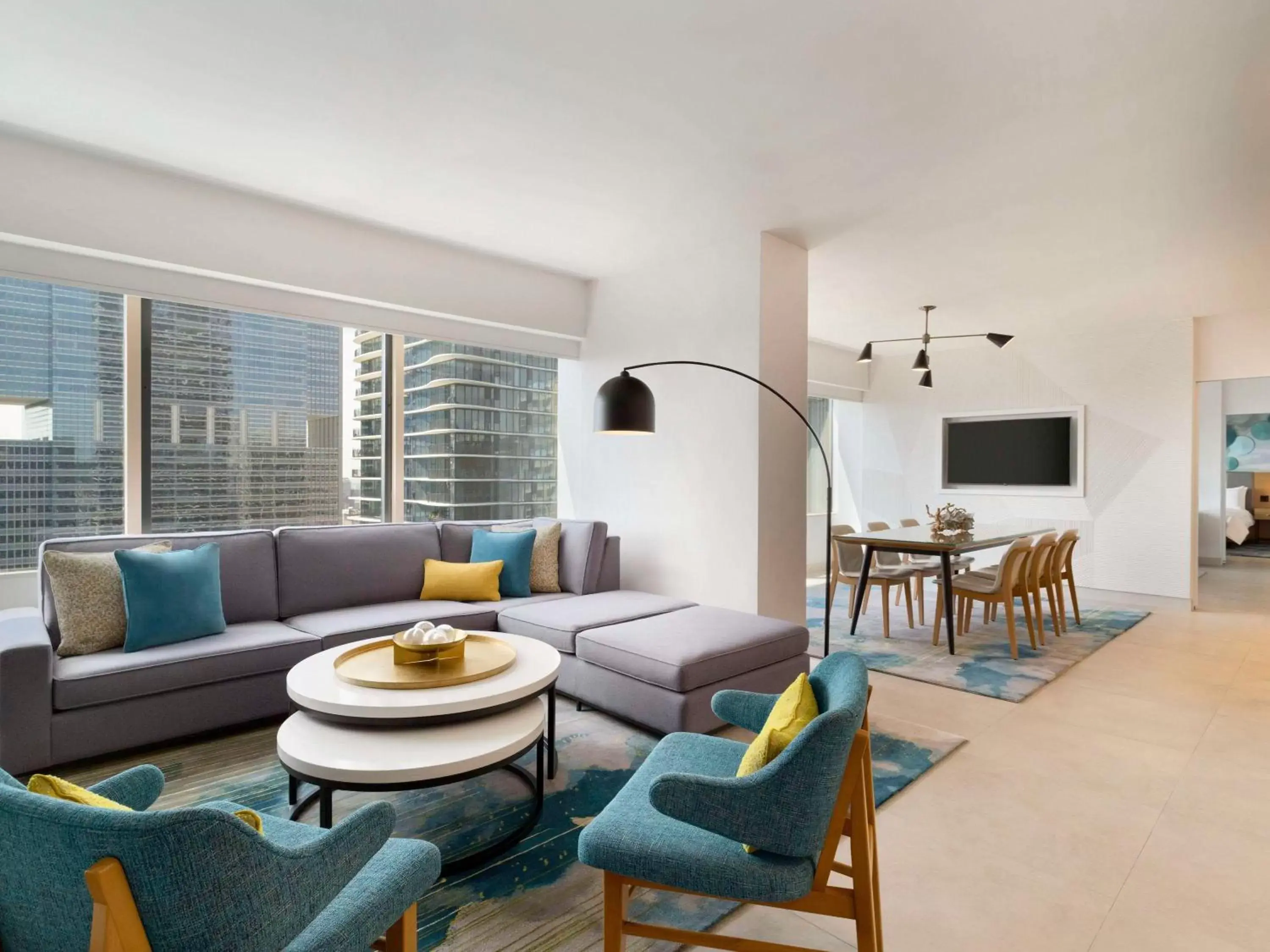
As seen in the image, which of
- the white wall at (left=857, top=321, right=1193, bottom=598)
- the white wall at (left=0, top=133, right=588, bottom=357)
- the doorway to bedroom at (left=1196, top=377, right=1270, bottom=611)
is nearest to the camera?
the white wall at (left=0, top=133, right=588, bottom=357)

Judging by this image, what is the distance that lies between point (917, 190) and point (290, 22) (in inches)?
115

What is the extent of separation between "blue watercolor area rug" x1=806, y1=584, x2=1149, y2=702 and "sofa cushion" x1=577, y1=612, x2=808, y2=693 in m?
1.18

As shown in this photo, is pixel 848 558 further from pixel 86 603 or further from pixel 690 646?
pixel 86 603

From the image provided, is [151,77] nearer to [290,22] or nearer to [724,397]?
[290,22]

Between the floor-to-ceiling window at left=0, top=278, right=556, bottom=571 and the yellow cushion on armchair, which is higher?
the floor-to-ceiling window at left=0, top=278, right=556, bottom=571

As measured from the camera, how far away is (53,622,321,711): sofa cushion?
2.62 meters

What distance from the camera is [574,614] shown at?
142 inches

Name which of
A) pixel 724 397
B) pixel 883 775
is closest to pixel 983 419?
pixel 724 397

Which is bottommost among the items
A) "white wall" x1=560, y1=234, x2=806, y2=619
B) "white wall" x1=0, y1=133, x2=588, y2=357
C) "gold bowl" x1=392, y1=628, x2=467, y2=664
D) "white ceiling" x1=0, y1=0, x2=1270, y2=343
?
"gold bowl" x1=392, y1=628, x2=467, y2=664

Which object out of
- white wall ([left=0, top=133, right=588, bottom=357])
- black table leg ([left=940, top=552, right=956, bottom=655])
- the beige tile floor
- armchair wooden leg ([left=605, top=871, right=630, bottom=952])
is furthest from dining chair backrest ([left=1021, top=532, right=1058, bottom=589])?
armchair wooden leg ([left=605, top=871, right=630, bottom=952])

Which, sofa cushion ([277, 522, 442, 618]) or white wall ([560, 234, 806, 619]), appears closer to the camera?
sofa cushion ([277, 522, 442, 618])

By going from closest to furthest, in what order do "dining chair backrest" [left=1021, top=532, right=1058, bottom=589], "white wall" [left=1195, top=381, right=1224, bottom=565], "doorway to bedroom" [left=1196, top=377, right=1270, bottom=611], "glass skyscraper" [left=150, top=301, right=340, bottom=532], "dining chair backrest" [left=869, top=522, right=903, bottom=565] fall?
"glass skyscraper" [left=150, top=301, right=340, bottom=532] → "dining chair backrest" [left=1021, top=532, right=1058, bottom=589] → "dining chair backrest" [left=869, top=522, right=903, bottom=565] → "doorway to bedroom" [left=1196, top=377, right=1270, bottom=611] → "white wall" [left=1195, top=381, right=1224, bottom=565]

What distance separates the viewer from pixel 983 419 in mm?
7570

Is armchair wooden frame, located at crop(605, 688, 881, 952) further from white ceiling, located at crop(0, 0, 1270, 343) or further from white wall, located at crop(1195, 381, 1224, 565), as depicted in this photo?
white wall, located at crop(1195, 381, 1224, 565)
